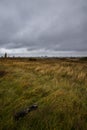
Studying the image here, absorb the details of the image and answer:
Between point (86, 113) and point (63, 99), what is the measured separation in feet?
4.19

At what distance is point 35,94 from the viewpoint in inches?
257

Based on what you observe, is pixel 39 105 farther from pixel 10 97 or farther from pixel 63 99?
pixel 10 97

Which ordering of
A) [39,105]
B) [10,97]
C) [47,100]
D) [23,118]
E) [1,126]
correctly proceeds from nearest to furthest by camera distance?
[1,126], [23,118], [39,105], [47,100], [10,97]

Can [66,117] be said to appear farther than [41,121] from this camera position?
Yes

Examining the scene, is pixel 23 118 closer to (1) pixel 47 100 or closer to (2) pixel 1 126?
(2) pixel 1 126

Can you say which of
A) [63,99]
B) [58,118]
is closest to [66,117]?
[58,118]

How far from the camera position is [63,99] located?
5.66 meters

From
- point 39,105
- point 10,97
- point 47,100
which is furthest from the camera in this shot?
point 10,97

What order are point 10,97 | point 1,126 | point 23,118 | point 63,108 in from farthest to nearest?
point 10,97, point 63,108, point 23,118, point 1,126

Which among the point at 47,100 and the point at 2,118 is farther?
the point at 47,100

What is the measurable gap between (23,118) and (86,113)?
74.7 inches

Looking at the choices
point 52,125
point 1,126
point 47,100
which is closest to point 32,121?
point 52,125

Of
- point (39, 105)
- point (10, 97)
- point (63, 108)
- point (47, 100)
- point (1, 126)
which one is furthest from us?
point (10, 97)

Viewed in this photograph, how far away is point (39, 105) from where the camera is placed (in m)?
5.22
